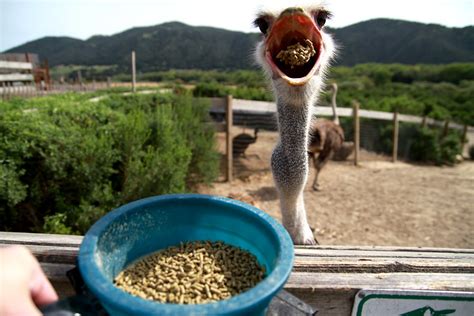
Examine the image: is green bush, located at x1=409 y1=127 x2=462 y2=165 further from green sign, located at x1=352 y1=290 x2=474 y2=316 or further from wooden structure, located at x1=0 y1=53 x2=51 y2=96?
green sign, located at x1=352 y1=290 x2=474 y2=316

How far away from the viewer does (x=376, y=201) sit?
18.9 feet

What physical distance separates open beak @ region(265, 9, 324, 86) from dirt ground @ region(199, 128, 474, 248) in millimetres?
3267

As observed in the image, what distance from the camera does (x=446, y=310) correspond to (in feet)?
2.53

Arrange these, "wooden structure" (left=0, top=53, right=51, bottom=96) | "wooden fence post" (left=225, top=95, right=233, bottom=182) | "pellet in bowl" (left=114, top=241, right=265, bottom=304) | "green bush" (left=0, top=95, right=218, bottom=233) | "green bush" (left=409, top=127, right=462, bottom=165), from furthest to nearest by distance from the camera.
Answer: "green bush" (left=409, top=127, right=462, bottom=165), "wooden structure" (left=0, top=53, right=51, bottom=96), "wooden fence post" (left=225, top=95, right=233, bottom=182), "green bush" (left=0, top=95, right=218, bottom=233), "pellet in bowl" (left=114, top=241, right=265, bottom=304)

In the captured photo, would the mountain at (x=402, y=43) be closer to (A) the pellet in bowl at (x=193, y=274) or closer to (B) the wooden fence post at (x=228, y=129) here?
(B) the wooden fence post at (x=228, y=129)

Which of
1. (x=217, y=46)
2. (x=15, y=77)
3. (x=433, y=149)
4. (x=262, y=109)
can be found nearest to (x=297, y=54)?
(x=262, y=109)

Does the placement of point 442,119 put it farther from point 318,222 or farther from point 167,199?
point 167,199

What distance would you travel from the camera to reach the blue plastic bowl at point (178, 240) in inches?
18.5

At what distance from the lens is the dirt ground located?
444 centimetres

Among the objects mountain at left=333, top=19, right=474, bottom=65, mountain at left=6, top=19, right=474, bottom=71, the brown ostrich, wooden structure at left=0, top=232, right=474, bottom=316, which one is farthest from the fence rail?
mountain at left=6, top=19, right=474, bottom=71

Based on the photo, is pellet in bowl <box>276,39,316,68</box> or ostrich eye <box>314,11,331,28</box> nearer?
pellet in bowl <box>276,39,316,68</box>

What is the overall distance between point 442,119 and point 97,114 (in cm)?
1391

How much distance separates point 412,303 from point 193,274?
1.61 ft

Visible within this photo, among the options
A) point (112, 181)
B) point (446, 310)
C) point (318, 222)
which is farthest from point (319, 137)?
point (446, 310)
